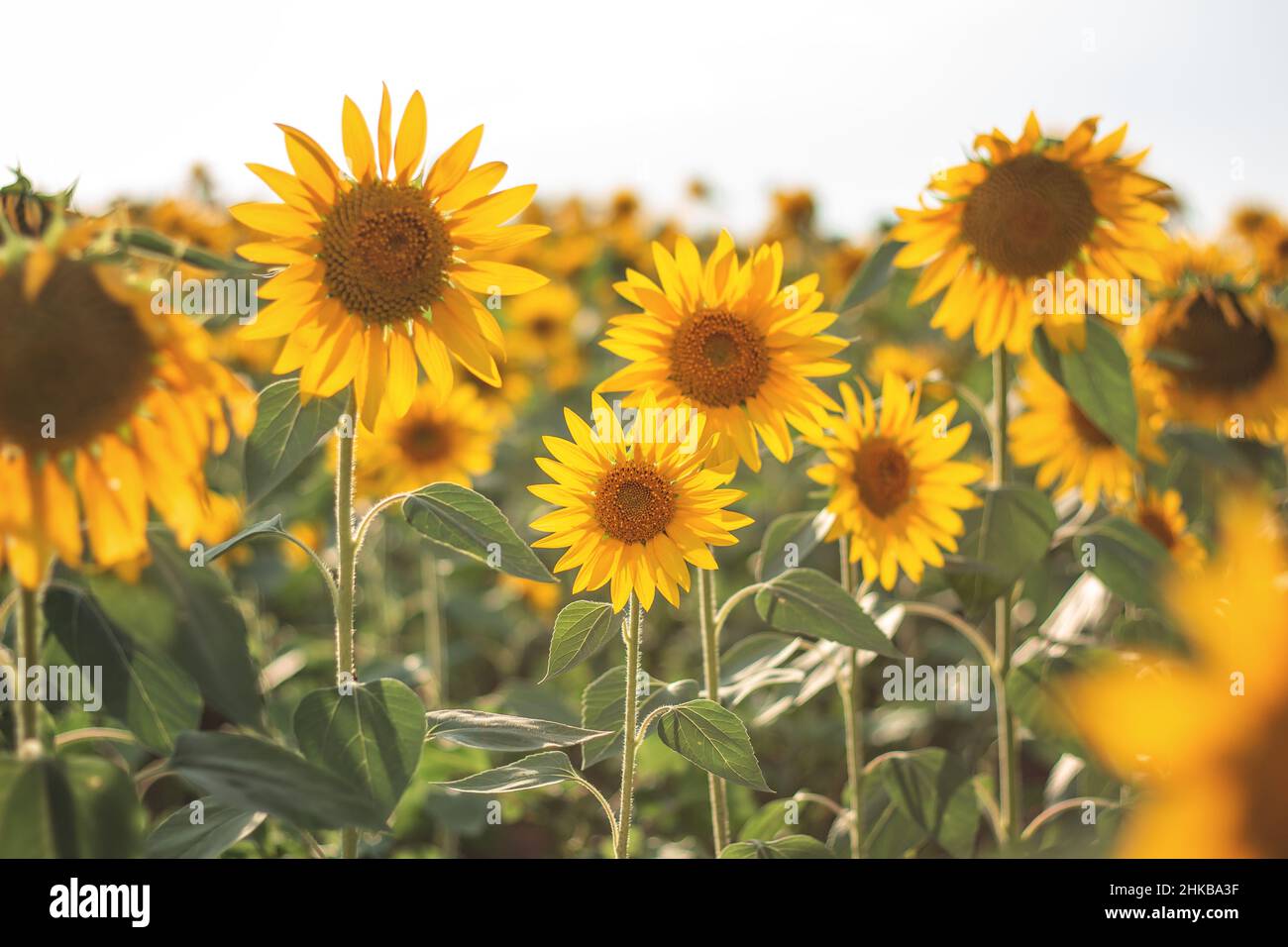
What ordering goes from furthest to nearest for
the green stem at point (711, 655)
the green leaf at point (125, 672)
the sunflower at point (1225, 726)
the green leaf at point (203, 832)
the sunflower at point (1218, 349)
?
the sunflower at point (1218, 349)
the green stem at point (711, 655)
the green leaf at point (203, 832)
the green leaf at point (125, 672)
the sunflower at point (1225, 726)

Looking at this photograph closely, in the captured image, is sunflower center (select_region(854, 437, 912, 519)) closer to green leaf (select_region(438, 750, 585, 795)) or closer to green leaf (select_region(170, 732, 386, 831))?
green leaf (select_region(438, 750, 585, 795))

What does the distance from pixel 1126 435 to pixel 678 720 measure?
1.10 m

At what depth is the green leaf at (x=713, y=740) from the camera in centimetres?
151

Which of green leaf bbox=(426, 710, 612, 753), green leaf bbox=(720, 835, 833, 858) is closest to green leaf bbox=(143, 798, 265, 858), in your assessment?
green leaf bbox=(426, 710, 612, 753)

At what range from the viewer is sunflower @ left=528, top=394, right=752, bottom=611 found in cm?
165

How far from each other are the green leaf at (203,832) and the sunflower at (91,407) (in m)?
0.50

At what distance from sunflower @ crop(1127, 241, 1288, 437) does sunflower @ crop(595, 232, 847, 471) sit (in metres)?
1.34

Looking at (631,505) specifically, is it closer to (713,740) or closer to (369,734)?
(713,740)

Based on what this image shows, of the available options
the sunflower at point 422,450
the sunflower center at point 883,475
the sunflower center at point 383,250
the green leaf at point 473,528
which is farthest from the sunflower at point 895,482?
the sunflower at point 422,450

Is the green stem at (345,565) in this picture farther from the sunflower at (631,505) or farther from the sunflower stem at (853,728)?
the sunflower stem at (853,728)
